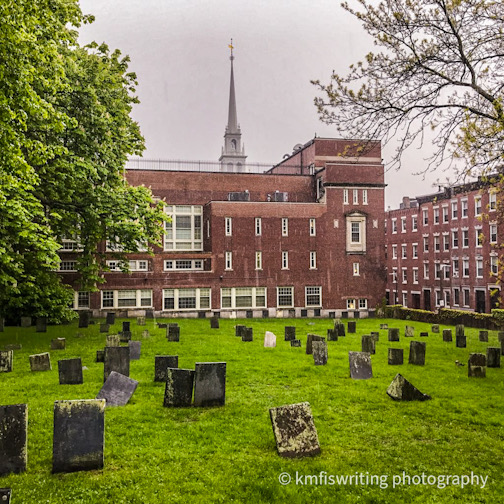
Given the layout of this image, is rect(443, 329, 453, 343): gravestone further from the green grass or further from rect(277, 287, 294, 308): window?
rect(277, 287, 294, 308): window

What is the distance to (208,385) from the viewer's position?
11.2 metres

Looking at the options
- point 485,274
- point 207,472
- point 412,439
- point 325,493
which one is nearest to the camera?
point 325,493

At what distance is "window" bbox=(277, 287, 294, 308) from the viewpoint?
4312 centimetres

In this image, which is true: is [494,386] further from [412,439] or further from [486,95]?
[486,95]

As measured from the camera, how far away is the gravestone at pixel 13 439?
7.64 metres

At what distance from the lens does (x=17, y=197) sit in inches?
667

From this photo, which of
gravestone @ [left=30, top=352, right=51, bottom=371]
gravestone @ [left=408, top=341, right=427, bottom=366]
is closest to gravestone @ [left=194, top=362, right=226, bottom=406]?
gravestone @ [left=30, top=352, right=51, bottom=371]

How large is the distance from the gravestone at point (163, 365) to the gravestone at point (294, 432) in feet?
19.2

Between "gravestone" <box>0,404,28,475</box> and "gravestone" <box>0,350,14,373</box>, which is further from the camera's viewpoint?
"gravestone" <box>0,350,14,373</box>

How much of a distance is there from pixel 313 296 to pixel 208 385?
33.3m

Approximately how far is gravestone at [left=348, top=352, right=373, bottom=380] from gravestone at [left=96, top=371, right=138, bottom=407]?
664 centimetres

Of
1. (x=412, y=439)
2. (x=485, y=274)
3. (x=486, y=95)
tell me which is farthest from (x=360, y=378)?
(x=485, y=274)

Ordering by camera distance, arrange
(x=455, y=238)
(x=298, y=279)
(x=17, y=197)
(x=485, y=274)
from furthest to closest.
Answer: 1. (x=455, y=238)
2. (x=485, y=274)
3. (x=298, y=279)
4. (x=17, y=197)

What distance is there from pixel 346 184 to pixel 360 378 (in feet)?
107
